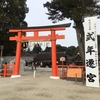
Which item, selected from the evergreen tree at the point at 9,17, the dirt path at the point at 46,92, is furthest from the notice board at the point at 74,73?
the evergreen tree at the point at 9,17

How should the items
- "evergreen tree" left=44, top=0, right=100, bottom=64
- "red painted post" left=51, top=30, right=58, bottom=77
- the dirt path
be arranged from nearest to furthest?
the dirt path, "red painted post" left=51, top=30, right=58, bottom=77, "evergreen tree" left=44, top=0, right=100, bottom=64

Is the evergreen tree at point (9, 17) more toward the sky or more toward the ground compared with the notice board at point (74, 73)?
more toward the sky

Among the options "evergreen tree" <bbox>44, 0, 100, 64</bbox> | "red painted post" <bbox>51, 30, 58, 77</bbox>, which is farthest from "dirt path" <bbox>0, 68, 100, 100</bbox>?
"evergreen tree" <bbox>44, 0, 100, 64</bbox>

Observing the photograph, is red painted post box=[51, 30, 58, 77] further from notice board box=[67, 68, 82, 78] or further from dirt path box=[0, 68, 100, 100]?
dirt path box=[0, 68, 100, 100]

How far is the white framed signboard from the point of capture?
10.7 m

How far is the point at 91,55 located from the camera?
1104 centimetres

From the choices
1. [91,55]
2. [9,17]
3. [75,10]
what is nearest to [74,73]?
[91,55]

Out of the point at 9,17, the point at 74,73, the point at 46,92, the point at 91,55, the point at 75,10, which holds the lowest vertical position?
Answer: the point at 46,92

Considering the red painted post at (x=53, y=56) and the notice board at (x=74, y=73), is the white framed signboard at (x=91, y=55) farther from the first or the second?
the red painted post at (x=53, y=56)

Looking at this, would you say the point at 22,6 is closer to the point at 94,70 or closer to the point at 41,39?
the point at 41,39

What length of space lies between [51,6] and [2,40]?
871 centimetres

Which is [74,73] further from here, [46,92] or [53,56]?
[46,92]

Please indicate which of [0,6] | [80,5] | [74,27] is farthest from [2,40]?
[80,5]

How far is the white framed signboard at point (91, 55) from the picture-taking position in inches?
422
